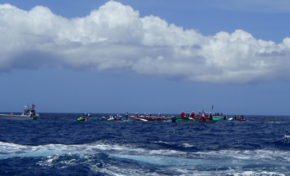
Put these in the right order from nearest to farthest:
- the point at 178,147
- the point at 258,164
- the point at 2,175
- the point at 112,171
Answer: the point at 2,175 < the point at 112,171 < the point at 258,164 < the point at 178,147

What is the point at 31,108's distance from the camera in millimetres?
107562

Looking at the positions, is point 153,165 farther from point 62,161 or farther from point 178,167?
point 62,161

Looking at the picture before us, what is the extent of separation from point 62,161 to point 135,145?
45.9 ft

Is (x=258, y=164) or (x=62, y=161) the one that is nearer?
(x=62, y=161)

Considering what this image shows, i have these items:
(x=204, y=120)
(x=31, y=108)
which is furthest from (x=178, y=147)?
(x=31, y=108)

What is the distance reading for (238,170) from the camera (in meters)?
27.5

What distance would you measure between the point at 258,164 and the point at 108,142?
57.3ft

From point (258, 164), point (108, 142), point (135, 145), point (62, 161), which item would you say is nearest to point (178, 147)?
point (135, 145)

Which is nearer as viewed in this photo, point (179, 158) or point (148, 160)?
point (148, 160)

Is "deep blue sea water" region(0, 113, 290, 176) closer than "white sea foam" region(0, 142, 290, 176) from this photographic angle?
Yes

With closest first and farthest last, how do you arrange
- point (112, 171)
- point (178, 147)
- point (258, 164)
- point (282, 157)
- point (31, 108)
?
point (112, 171)
point (258, 164)
point (282, 157)
point (178, 147)
point (31, 108)

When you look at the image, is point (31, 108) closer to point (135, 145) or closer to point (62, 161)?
point (135, 145)

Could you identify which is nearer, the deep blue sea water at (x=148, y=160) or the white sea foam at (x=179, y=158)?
the deep blue sea water at (x=148, y=160)

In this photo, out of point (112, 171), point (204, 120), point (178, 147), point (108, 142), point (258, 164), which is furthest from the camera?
point (204, 120)
